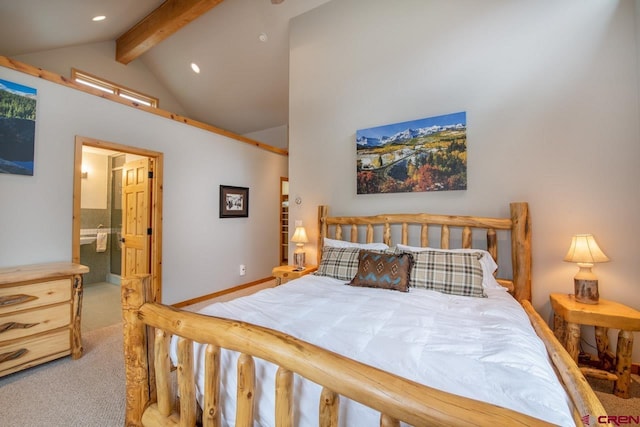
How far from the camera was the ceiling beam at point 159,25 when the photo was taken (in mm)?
3160

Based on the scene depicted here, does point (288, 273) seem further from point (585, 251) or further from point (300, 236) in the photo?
point (585, 251)

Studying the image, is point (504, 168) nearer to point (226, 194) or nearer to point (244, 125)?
point (226, 194)

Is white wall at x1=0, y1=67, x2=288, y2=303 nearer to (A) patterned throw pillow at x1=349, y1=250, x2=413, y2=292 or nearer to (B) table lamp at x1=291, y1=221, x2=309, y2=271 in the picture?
(B) table lamp at x1=291, y1=221, x2=309, y2=271

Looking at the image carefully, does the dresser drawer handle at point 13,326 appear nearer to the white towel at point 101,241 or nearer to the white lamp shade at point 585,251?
the white towel at point 101,241

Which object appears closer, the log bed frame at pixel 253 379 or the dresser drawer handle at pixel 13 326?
the log bed frame at pixel 253 379

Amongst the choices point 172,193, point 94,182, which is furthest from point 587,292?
point 94,182

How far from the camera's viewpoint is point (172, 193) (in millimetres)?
3672

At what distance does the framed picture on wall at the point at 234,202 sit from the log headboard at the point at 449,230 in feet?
6.04

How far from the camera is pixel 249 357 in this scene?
3.26ft

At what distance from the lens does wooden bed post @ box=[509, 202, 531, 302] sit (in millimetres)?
2264

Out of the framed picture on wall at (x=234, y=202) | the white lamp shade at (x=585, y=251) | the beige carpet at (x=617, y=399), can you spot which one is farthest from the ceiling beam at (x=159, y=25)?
the beige carpet at (x=617, y=399)

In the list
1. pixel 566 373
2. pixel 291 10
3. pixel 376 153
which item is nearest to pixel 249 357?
pixel 566 373

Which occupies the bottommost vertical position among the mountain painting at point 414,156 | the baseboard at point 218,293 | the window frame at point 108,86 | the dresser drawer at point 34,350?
the baseboard at point 218,293

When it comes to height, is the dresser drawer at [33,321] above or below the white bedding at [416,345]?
below
